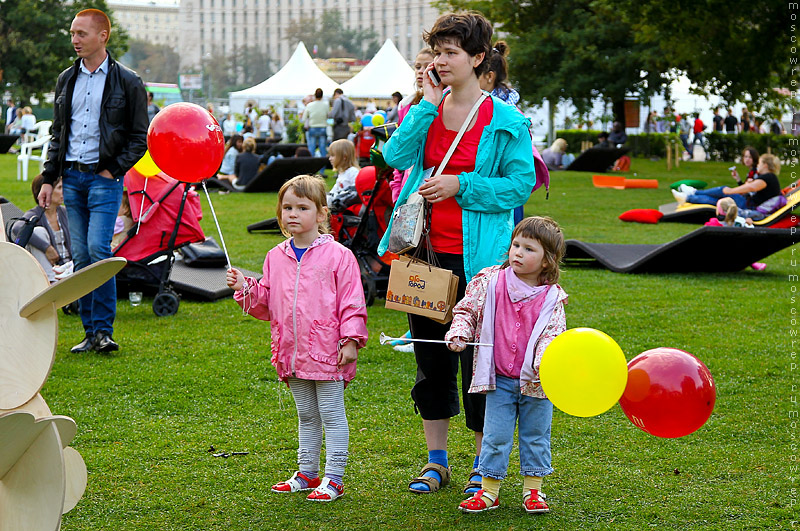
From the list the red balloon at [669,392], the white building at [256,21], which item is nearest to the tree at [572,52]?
the red balloon at [669,392]

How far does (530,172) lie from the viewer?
13.1 feet

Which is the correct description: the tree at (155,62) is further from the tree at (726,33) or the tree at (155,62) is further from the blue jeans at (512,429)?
the blue jeans at (512,429)

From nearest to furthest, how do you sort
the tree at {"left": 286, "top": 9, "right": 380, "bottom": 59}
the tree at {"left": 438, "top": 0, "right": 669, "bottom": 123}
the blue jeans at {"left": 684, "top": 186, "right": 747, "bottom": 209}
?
the blue jeans at {"left": 684, "top": 186, "right": 747, "bottom": 209}
the tree at {"left": 438, "top": 0, "right": 669, "bottom": 123}
the tree at {"left": 286, "top": 9, "right": 380, "bottom": 59}

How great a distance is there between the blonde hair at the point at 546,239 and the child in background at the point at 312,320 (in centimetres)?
75

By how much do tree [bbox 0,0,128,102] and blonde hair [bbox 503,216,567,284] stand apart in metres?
45.3

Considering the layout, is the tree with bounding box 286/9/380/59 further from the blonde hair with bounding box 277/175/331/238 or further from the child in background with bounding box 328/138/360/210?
the blonde hair with bounding box 277/175/331/238

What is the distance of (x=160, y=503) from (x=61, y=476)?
1.18m

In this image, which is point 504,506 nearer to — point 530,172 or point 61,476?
point 530,172

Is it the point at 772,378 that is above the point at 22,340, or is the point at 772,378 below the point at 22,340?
below

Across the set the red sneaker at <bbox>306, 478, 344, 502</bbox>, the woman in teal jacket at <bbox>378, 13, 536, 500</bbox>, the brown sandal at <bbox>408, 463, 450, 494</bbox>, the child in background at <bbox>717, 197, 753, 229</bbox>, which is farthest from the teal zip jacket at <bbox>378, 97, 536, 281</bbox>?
the child in background at <bbox>717, 197, 753, 229</bbox>

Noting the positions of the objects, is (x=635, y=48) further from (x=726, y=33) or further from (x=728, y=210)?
(x=728, y=210)

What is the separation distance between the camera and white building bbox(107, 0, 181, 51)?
552 ft

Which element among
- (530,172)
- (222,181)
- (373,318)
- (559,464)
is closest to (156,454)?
(559,464)

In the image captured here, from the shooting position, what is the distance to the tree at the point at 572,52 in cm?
2750
